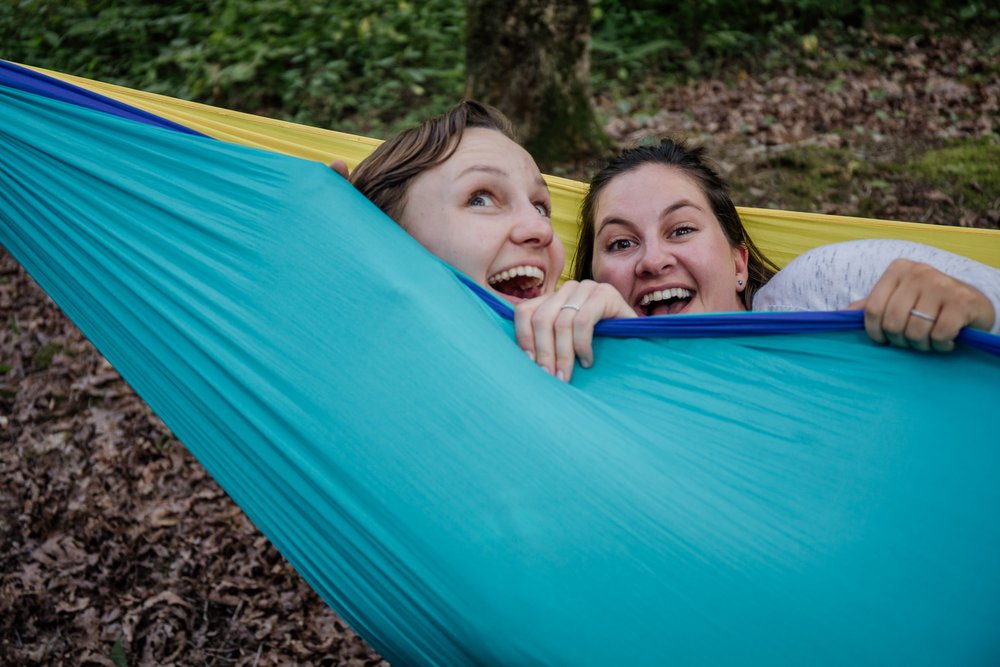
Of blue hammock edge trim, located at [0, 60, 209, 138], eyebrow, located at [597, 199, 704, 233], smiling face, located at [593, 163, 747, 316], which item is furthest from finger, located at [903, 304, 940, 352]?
blue hammock edge trim, located at [0, 60, 209, 138]

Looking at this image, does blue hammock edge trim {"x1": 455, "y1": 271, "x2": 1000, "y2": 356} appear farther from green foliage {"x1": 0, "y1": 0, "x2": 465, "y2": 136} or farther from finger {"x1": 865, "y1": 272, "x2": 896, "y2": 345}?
green foliage {"x1": 0, "y1": 0, "x2": 465, "y2": 136}

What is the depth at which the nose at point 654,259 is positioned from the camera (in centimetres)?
Result: 176

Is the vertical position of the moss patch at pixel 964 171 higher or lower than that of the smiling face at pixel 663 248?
lower

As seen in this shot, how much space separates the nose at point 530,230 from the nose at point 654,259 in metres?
0.25

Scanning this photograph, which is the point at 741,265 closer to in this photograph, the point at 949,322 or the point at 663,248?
the point at 663,248

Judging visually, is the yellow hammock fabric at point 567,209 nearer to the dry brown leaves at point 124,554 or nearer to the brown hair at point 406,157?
the brown hair at point 406,157

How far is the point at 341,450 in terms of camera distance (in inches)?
48.6

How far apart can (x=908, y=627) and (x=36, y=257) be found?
2023mm

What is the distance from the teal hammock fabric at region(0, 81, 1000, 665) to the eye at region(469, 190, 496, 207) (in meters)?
0.32

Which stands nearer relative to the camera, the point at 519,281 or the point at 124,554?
the point at 519,281

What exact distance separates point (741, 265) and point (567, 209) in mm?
557

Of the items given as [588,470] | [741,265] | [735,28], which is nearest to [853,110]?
[735,28]

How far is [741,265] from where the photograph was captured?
2061 mm

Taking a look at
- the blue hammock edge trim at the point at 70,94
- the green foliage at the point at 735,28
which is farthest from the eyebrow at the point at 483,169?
the green foliage at the point at 735,28
